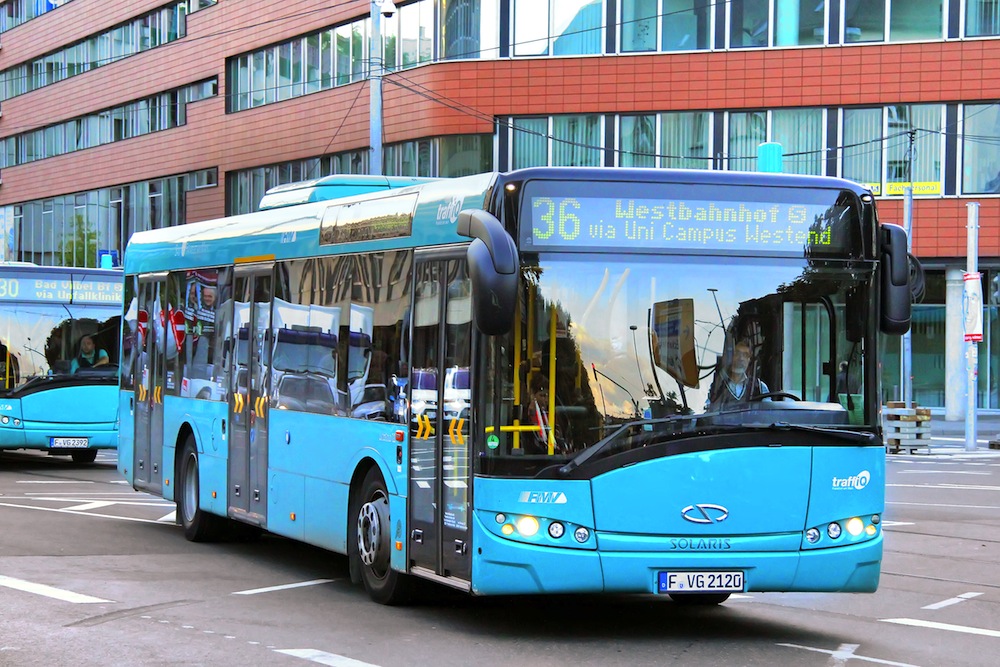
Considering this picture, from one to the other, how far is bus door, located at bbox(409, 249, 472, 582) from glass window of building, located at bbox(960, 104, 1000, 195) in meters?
31.1

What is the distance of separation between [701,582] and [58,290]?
52.4ft

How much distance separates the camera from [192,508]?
1448cm

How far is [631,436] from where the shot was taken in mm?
8734

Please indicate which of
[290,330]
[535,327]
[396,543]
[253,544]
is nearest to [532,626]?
[396,543]

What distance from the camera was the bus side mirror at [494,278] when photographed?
8.28m

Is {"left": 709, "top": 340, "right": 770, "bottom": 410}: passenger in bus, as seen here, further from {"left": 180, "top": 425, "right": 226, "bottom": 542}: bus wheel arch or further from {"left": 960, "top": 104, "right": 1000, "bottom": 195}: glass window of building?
{"left": 960, "top": 104, "right": 1000, "bottom": 195}: glass window of building

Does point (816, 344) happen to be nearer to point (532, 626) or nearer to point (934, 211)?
point (532, 626)

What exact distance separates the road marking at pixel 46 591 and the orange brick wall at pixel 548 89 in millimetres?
30623

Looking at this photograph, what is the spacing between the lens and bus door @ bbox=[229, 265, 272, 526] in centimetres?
1275

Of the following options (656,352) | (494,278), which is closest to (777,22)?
(656,352)

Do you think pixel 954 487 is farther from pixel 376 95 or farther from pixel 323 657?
pixel 323 657

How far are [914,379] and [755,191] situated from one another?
111ft

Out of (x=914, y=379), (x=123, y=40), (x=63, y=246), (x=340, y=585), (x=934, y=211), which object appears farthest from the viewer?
(x=63, y=246)

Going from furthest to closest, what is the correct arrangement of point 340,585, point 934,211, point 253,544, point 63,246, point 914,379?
1. point 63,246
2. point 914,379
3. point 934,211
4. point 253,544
5. point 340,585
